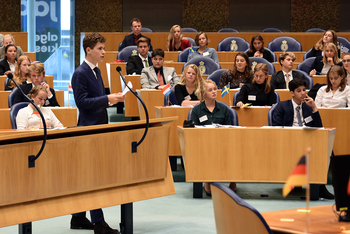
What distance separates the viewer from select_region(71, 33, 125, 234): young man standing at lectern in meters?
3.04

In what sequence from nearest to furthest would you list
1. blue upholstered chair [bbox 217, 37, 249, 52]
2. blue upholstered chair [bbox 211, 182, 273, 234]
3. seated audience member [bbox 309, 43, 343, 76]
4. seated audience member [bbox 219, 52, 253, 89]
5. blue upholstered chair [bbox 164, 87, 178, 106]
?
1. blue upholstered chair [bbox 211, 182, 273, 234]
2. blue upholstered chair [bbox 164, 87, 178, 106]
3. seated audience member [bbox 219, 52, 253, 89]
4. seated audience member [bbox 309, 43, 343, 76]
5. blue upholstered chair [bbox 217, 37, 249, 52]

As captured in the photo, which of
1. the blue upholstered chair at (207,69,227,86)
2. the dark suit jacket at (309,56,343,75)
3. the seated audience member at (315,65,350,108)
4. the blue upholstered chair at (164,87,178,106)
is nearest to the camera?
the seated audience member at (315,65,350,108)

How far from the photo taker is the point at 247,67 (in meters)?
5.81

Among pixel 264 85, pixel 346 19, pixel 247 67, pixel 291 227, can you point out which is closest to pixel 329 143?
pixel 264 85

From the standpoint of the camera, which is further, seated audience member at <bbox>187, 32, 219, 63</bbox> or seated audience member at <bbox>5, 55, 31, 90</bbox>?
seated audience member at <bbox>187, 32, 219, 63</bbox>

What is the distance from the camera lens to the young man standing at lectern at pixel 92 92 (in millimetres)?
3041

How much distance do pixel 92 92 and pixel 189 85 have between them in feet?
7.76

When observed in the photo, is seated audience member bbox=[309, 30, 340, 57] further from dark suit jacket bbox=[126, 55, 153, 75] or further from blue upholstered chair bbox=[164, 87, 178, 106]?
blue upholstered chair bbox=[164, 87, 178, 106]

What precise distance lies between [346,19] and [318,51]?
4.71 m

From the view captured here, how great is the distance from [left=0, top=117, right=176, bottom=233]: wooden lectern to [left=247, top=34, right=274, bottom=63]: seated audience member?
475 cm

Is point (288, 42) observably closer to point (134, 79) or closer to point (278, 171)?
point (134, 79)

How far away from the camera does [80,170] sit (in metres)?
2.58

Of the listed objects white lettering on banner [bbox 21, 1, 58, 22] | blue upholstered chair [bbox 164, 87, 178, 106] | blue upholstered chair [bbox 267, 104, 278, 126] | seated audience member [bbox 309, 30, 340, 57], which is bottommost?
blue upholstered chair [bbox 267, 104, 278, 126]

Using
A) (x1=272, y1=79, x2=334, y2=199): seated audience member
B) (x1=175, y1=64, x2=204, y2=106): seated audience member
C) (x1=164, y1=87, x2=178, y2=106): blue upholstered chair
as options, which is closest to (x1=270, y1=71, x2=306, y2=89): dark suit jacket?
(x1=175, y1=64, x2=204, y2=106): seated audience member
